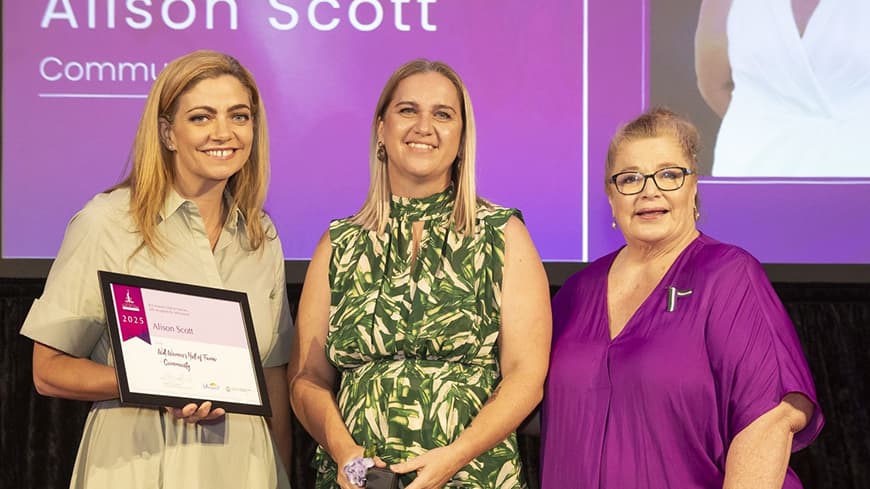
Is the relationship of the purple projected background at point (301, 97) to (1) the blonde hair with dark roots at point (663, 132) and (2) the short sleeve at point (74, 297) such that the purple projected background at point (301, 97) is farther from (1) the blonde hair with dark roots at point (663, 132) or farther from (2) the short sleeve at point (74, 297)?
(2) the short sleeve at point (74, 297)

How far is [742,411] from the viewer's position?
7.84ft

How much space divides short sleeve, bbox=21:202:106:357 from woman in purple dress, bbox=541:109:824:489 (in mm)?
1056

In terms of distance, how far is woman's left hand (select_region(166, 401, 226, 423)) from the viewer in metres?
2.45

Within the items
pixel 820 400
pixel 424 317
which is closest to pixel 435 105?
pixel 424 317

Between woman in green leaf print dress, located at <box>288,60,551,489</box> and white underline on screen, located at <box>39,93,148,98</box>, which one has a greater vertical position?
white underline on screen, located at <box>39,93,148,98</box>

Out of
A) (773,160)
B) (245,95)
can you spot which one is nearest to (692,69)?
(773,160)

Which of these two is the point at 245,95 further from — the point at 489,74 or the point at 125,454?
the point at 489,74

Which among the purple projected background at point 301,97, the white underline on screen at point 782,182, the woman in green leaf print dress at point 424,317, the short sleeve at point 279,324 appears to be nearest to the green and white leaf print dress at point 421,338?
the woman in green leaf print dress at point 424,317

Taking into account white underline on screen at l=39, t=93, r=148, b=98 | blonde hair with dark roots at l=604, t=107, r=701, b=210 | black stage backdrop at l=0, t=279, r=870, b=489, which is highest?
white underline on screen at l=39, t=93, r=148, b=98

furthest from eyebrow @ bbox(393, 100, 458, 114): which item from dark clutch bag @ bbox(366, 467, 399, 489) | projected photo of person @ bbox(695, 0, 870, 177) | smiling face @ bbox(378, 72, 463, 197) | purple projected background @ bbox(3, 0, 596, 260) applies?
projected photo of person @ bbox(695, 0, 870, 177)

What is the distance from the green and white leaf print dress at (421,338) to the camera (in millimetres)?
2557

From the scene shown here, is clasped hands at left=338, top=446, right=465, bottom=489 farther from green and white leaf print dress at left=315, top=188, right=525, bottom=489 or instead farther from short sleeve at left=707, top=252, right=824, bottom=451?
short sleeve at left=707, top=252, right=824, bottom=451

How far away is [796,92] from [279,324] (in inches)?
79.8

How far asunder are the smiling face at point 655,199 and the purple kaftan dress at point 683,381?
73 millimetres
